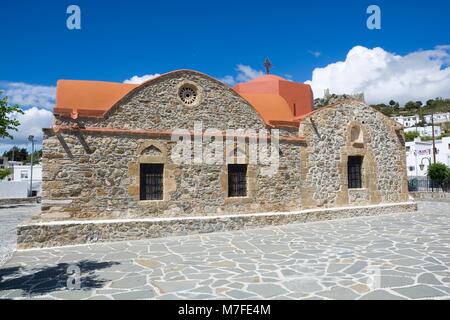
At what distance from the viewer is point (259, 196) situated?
1028 cm

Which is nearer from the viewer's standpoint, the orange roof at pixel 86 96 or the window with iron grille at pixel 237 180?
the orange roof at pixel 86 96

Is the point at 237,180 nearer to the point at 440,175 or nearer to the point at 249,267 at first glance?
the point at 249,267

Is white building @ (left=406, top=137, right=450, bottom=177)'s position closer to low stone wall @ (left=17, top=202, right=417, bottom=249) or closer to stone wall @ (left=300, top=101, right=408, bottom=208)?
stone wall @ (left=300, top=101, right=408, bottom=208)

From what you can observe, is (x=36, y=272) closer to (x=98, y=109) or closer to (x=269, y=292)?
(x=269, y=292)

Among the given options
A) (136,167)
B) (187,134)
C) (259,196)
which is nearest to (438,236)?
(259,196)

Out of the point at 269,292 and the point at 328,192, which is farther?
the point at 328,192

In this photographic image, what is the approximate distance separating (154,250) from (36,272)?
2.28 metres

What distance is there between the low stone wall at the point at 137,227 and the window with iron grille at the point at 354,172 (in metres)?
1.97

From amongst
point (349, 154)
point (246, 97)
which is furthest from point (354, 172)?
point (246, 97)

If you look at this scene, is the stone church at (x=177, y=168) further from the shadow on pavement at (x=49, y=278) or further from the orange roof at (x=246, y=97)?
the shadow on pavement at (x=49, y=278)

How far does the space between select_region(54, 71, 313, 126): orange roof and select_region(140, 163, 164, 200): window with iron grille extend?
74.5 inches

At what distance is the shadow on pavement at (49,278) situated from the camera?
479cm

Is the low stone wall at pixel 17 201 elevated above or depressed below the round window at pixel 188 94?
below

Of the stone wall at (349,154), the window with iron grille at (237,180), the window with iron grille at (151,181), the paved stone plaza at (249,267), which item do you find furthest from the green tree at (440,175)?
the window with iron grille at (151,181)
